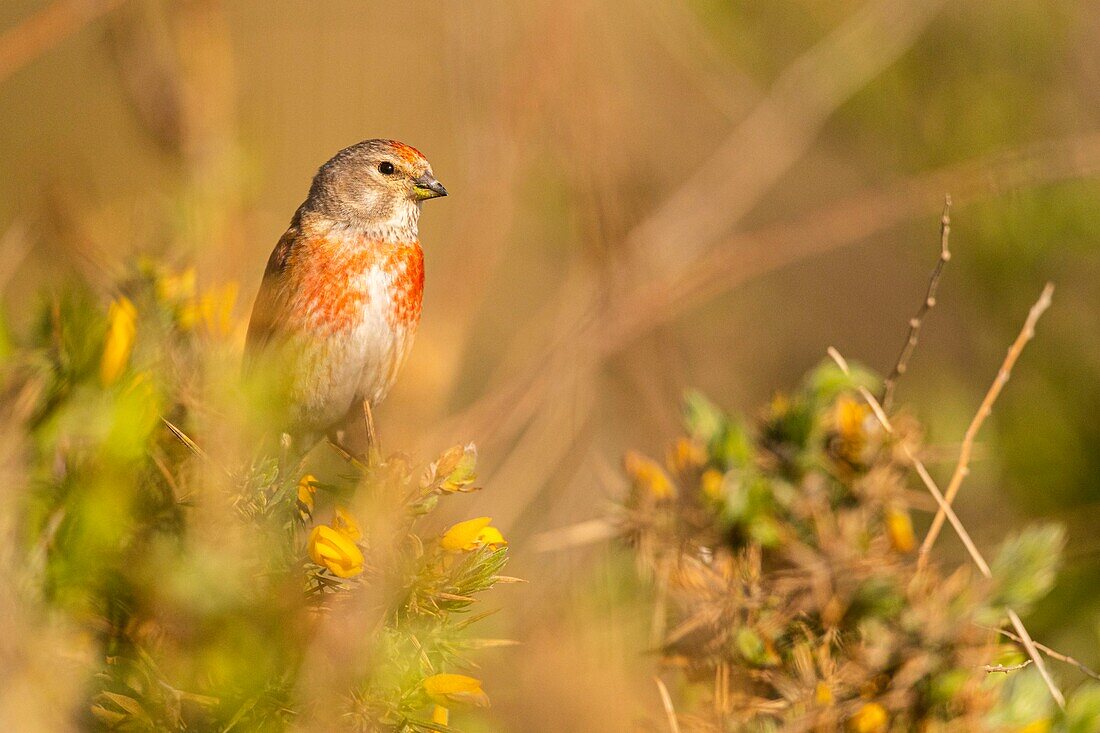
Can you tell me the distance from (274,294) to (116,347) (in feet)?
2.36

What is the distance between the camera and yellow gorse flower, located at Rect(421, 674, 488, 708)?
46.6 inches

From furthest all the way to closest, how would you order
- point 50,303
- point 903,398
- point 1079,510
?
1. point 903,398
2. point 1079,510
3. point 50,303

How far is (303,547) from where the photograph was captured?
1.20 meters

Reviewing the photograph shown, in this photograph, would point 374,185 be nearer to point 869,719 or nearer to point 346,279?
point 346,279

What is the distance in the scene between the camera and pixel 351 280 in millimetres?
2188

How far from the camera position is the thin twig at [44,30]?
180 centimetres

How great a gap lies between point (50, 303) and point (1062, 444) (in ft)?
8.84

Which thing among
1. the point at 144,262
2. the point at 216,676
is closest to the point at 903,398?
the point at 144,262

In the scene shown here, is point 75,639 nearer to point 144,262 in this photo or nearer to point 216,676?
point 216,676

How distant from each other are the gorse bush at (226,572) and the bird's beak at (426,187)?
74 cm

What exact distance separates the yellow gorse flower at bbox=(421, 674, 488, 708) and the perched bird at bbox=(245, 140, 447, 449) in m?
1.04

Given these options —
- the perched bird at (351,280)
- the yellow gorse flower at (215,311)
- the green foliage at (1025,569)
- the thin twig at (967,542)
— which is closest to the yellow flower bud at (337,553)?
the yellow gorse flower at (215,311)

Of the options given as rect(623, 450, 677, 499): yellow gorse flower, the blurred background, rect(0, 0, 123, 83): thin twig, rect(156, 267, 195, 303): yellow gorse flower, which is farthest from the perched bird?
rect(623, 450, 677, 499): yellow gorse flower

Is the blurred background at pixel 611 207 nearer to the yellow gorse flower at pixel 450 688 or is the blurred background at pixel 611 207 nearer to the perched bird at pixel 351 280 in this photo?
the perched bird at pixel 351 280
